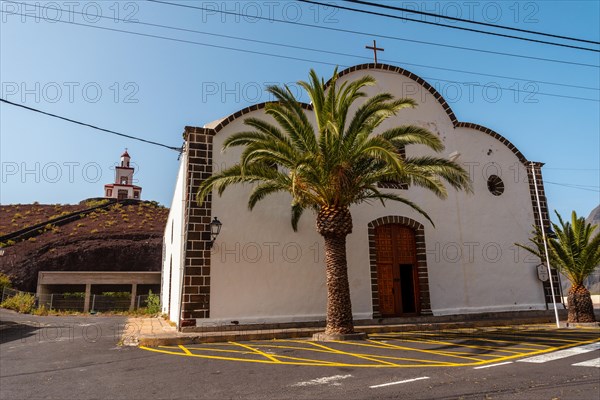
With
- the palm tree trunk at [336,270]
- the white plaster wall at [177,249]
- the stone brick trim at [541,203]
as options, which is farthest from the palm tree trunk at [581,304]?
the white plaster wall at [177,249]

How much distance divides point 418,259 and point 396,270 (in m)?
0.97

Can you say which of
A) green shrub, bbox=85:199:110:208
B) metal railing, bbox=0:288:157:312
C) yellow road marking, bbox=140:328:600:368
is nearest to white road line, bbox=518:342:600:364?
yellow road marking, bbox=140:328:600:368

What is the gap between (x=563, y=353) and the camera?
9141mm

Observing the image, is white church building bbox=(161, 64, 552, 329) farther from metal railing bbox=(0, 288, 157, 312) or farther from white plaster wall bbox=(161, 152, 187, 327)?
metal railing bbox=(0, 288, 157, 312)

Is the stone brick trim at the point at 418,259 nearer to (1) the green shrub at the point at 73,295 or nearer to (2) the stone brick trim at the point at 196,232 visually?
(2) the stone brick trim at the point at 196,232

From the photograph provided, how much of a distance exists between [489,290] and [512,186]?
4892 millimetres

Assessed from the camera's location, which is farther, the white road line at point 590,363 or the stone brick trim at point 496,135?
the stone brick trim at point 496,135

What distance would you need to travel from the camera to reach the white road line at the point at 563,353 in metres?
8.41

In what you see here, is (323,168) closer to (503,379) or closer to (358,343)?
(358,343)

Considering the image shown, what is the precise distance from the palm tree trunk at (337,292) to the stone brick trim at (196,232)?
3.98 meters

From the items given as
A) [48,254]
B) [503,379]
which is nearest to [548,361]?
[503,379]

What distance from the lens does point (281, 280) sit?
1458 centimetres

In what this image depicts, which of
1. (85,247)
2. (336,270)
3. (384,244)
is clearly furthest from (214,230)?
(85,247)

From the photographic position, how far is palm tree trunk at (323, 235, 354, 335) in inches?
477
